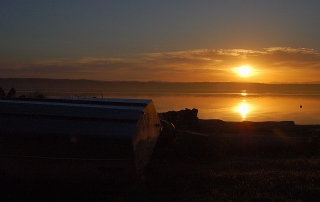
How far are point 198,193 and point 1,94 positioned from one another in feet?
38.1

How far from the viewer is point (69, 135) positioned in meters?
7.23

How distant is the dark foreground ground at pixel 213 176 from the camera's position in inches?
289

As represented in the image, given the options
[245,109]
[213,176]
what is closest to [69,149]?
[213,176]

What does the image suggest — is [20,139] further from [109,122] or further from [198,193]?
[198,193]

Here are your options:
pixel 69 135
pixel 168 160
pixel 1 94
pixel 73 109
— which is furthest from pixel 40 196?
pixel 1 94

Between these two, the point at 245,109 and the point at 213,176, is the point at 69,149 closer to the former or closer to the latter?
the point at 213,176

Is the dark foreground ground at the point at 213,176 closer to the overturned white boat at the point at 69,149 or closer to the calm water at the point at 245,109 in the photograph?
the overturned white boat at the point at 69,149

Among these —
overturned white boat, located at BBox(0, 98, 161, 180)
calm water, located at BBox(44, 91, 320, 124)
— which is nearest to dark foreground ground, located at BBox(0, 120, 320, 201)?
overturned white boat, located at BBox(0, 98, 161, 180)

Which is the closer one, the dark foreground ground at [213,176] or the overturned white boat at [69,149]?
the overturned white boat at [69,149]

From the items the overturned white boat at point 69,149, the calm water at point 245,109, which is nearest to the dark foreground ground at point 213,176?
the overturned white boat at point 69,149

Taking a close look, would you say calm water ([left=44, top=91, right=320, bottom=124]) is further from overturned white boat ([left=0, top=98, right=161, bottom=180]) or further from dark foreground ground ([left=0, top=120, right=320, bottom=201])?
overturned white boat ([left=0, top=98, right=161, bottom=180])

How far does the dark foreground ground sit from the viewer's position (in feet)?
24.1

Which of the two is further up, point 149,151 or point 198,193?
point 149,151

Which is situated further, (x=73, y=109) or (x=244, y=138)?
(x=244, y=138)
